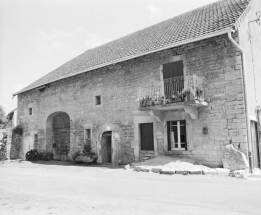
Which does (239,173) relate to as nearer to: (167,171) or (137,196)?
(167,171)

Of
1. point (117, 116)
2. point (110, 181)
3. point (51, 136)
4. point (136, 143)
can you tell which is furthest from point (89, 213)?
point (51, 136)

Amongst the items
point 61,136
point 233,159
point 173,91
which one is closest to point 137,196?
point 233,159

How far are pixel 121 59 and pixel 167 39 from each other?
251 cm

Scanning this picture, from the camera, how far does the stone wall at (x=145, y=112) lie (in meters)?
9.66

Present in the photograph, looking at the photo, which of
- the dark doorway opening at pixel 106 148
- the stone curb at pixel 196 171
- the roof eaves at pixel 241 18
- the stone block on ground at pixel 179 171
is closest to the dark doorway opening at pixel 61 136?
the dark doorway opening at pixel 106 148

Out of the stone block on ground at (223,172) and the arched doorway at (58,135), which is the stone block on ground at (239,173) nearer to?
the stone block on ground at (223,172)

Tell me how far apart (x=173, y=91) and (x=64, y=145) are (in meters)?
9.21

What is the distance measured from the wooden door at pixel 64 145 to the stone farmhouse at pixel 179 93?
27 centimetres

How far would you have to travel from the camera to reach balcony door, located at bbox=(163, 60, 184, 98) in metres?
10.8

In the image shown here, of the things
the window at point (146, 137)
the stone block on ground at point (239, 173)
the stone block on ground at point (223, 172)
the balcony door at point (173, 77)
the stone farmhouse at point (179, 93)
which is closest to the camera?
the stone block on ground at point (239, 173)

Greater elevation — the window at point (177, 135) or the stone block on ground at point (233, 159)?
the window at point (177, 135)

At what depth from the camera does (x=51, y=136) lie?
17.6 m

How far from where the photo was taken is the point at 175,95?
10125 millimetres

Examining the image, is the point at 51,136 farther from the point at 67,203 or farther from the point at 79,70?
the point at 67,203
